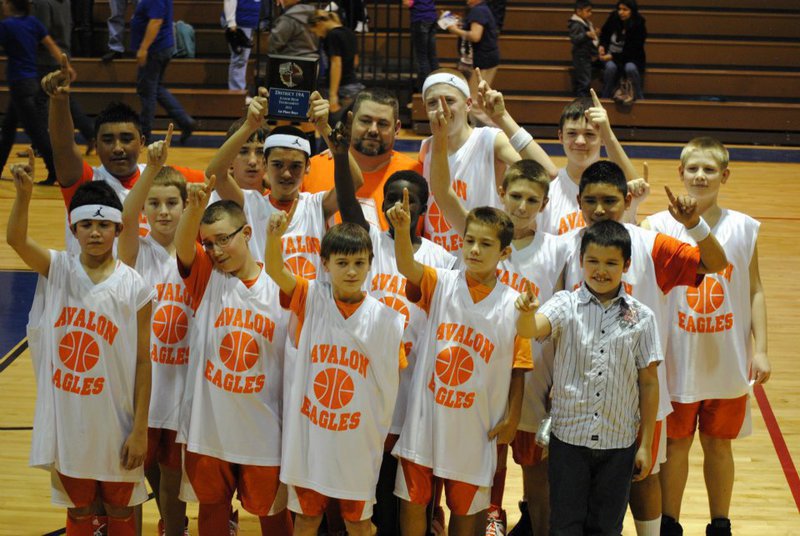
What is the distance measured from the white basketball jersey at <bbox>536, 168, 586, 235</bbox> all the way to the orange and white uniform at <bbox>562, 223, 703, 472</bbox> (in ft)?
1.14

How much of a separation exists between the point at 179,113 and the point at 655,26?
22.8 feet

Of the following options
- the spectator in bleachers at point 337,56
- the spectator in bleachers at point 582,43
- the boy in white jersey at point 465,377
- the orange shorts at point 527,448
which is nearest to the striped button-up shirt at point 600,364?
the boy in white jersey at point 465,377

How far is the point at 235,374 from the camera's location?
3684 millimetres

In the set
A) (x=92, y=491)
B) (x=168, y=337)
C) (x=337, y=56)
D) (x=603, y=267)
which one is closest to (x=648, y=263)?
(x=603, y=267)

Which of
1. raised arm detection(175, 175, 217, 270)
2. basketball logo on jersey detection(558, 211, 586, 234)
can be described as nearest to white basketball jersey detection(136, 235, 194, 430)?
raised arm detection(175, 175, 217, 270)

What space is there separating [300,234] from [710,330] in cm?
173

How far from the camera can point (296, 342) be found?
371 centimetres

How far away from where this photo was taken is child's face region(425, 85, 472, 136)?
446 cm

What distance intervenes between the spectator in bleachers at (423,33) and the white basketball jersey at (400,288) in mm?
8786

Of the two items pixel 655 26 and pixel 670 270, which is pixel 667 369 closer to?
pixel 670 270

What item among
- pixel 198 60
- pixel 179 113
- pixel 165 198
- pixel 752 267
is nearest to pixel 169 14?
pixel 179 113

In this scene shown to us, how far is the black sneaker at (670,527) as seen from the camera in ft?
13.5

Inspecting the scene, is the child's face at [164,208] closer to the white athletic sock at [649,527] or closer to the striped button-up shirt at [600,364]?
the striped button-up shirt at [600,364]

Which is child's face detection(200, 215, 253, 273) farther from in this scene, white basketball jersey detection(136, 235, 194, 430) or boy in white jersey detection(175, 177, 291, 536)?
white basketball jersey detection(136, 235, 194, 430)
